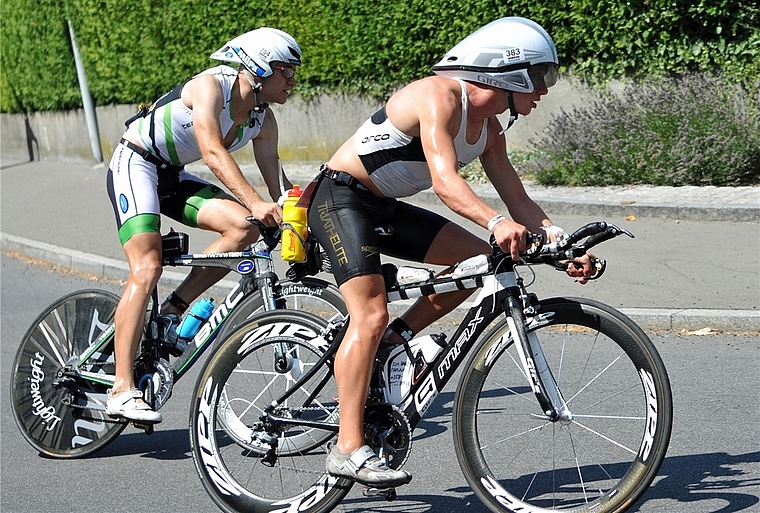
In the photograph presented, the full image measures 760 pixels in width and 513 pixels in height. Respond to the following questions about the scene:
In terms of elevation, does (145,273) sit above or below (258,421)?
above

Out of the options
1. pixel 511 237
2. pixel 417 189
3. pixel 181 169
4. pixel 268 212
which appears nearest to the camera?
pixel 511 237

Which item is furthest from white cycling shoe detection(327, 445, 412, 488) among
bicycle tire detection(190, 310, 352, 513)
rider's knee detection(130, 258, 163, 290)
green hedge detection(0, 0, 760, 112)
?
green hedge detection(0, 0, 760, 112)

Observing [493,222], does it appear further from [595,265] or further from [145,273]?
[145,273]

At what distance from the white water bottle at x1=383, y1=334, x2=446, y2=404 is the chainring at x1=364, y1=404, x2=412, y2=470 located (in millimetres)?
56

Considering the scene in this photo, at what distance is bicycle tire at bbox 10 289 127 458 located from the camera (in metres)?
5.66

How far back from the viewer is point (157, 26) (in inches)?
679

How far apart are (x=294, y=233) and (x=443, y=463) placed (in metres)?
1.37

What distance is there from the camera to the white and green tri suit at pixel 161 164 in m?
5.45

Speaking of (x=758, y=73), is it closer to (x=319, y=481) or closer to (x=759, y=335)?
(x=759, y=335)

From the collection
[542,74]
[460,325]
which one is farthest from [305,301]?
[542,74]

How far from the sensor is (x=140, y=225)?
17.7ft

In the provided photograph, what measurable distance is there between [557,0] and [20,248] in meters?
6.53

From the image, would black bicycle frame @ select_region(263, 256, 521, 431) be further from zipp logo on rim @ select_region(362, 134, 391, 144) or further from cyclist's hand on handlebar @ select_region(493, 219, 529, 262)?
zipp logo on rim @ select_region(362, 134, 391, 144)

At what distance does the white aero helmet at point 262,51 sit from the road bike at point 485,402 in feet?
4.62
